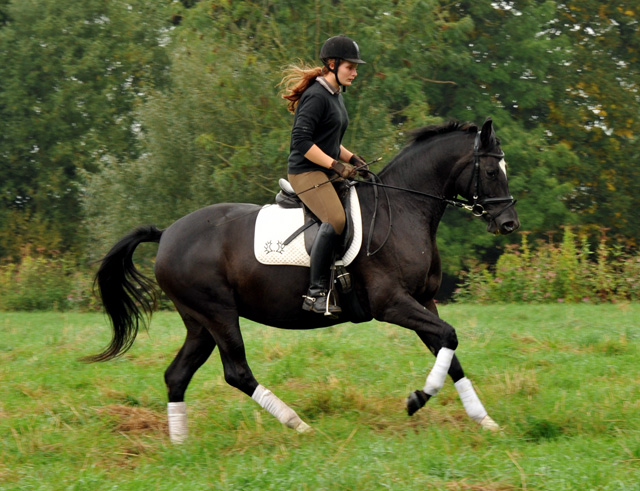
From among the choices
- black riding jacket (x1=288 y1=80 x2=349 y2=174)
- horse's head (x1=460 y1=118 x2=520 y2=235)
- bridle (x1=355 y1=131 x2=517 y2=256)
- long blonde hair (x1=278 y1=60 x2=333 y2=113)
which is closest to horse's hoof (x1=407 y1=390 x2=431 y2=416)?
bridle (x1=355 y1=131 x2=517 y2=256)

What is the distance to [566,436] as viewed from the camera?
6.26 metres

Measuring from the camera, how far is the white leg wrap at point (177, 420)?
6961mm

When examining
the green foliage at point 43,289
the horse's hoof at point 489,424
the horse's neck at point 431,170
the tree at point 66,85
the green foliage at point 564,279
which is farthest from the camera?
the tree at point 66,85

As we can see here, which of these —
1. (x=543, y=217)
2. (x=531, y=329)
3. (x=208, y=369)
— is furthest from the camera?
(x=543, y=217)

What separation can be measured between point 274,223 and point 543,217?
73.7ft

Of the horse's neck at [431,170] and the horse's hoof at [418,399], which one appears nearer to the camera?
the horse's hoof at [418,399]

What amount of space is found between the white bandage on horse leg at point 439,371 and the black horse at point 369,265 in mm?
121

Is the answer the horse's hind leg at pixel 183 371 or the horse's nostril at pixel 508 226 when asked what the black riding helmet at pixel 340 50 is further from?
the horse's hind leg at pixel 183 371

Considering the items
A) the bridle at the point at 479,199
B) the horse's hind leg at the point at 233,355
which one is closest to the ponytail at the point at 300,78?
the bridle at the point at 479,199

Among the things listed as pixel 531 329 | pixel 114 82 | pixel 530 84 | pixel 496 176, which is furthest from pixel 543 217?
pixel 496 176

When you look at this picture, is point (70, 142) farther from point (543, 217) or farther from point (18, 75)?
point (543, 217)


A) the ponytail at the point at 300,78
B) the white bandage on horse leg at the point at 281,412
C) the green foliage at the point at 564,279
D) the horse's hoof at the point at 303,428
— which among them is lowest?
the green foliage at the point at 564,279

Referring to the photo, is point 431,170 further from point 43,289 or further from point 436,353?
point 43,289

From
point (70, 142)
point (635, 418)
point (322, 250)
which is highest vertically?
point (322, 250)
